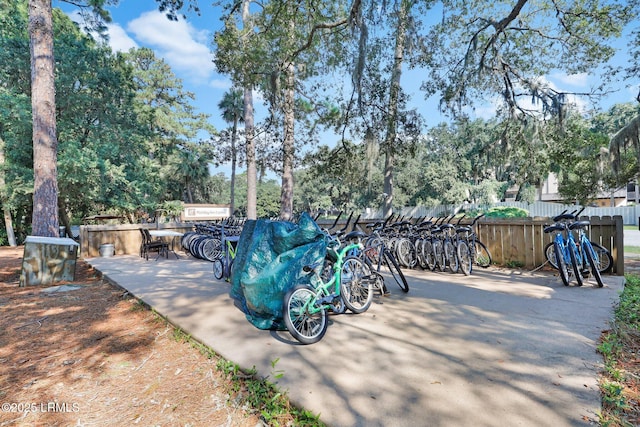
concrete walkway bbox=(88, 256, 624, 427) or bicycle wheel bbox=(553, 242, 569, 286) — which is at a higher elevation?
bicycle wheel bbox=(553, 242, 569, 286)

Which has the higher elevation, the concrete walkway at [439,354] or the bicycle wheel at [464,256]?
the bicycle wheel at [464,256]

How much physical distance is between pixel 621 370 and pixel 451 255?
3.49 meters

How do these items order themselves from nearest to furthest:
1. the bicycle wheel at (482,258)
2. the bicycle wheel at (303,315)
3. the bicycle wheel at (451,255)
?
1. the bicycle wheel at (303,315)
2. the bicycle wheel at (451,255)
3. the bicycle wheel at (482,258)

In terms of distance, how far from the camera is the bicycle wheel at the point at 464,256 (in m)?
5.29

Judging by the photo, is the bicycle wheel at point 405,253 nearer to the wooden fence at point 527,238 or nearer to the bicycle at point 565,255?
the wooden fence at point 527,238

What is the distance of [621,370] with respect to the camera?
2041 mm

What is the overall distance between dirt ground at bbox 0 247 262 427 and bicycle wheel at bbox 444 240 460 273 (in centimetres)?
437

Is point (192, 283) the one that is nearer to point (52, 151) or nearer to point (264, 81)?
point (52, 151)

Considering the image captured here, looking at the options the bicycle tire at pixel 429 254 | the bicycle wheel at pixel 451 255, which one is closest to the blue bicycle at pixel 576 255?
the bicycle wheel at pixel 451 255

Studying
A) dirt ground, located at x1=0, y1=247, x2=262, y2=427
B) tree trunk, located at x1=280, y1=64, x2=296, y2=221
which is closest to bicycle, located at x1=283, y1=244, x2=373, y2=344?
dirt ground, located at x1=0, y1=247, x2=262, y2=427

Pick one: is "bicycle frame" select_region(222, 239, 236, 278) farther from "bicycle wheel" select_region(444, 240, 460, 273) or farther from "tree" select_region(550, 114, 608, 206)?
"tree" select_region(550, 114, 608, 206)

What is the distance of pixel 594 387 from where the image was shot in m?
1.84

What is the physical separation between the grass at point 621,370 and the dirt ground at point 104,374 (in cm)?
188

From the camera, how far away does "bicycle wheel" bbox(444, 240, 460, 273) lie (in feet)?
17.9
